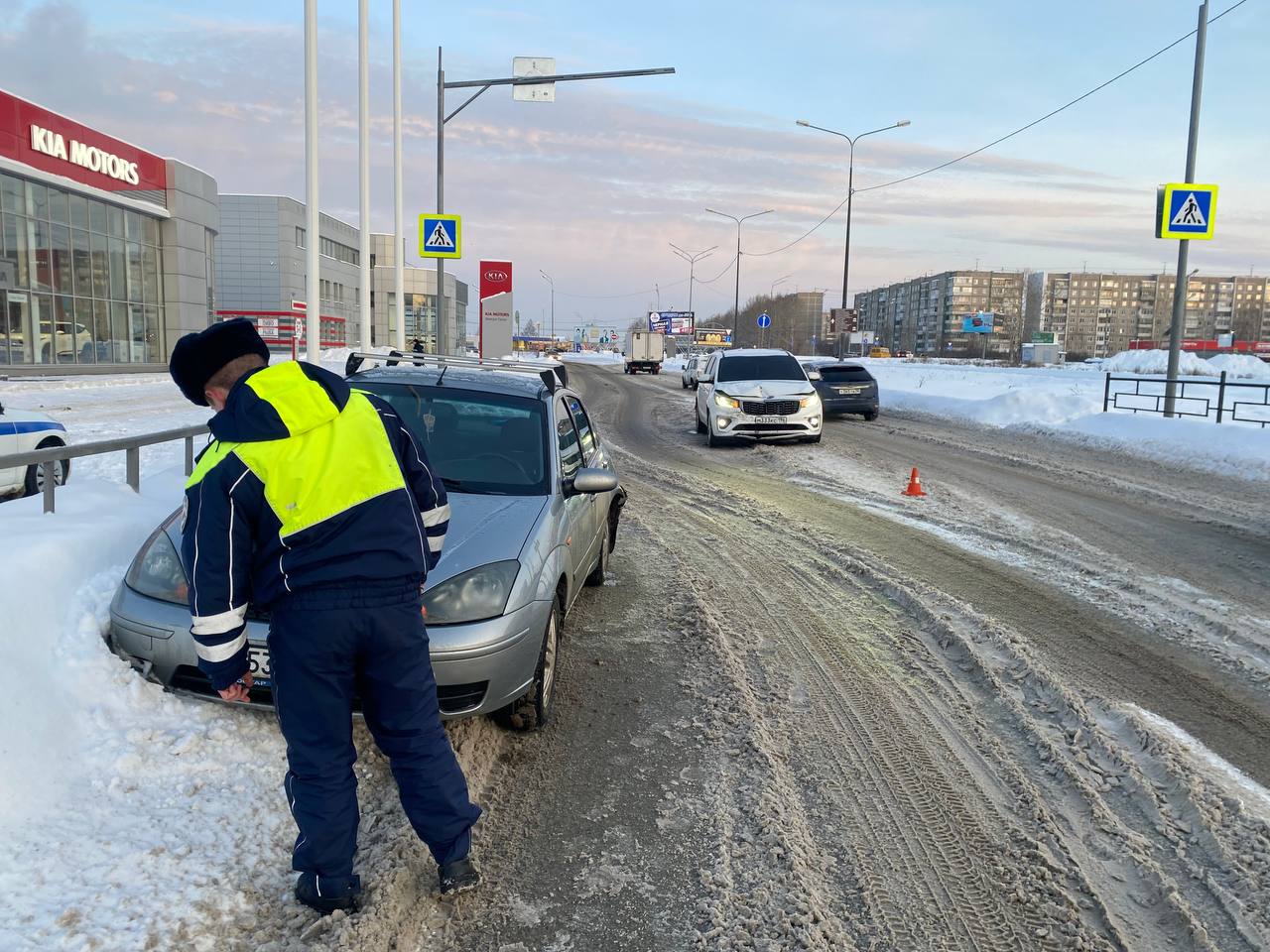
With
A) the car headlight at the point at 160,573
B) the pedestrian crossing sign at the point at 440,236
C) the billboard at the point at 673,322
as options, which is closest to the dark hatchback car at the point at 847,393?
the pedestrian crossing sign at the point at 440,236

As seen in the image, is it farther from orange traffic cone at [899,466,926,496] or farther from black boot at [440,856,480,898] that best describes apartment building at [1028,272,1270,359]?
black boot at [440,856,480,898]

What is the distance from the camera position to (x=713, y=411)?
15461 mm

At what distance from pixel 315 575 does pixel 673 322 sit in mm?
97022

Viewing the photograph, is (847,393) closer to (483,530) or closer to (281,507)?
(483,530)

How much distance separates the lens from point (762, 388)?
1559 cm

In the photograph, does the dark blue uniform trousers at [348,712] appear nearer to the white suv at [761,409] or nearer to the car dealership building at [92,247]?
the white suv at [761,409]

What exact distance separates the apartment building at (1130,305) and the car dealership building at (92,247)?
156m

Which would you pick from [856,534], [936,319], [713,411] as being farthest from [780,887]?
[936,319]

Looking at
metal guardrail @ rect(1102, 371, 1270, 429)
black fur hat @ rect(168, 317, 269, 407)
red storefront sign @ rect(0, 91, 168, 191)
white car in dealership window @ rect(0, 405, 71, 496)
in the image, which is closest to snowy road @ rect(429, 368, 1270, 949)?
black fur hat @ rect(168, 317, 269, 407)

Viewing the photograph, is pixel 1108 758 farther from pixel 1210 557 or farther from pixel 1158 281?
pixel 1158 281

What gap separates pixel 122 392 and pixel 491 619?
25.6 meters

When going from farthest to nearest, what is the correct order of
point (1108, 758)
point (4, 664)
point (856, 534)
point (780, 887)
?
point (856, 534) → point (1108, 758) → point (4, 664) → point (780, 887)

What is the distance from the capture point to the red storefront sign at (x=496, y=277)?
21.7 meters

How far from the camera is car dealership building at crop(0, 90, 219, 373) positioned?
28719mm
